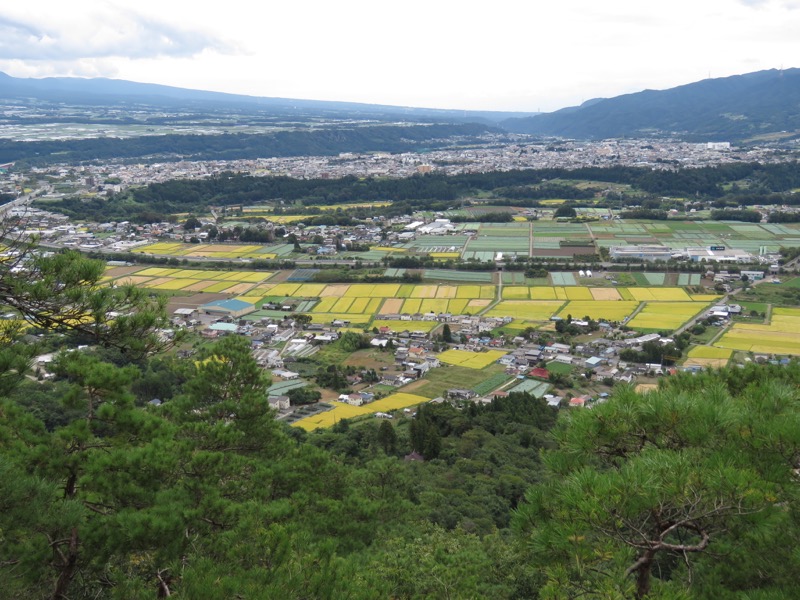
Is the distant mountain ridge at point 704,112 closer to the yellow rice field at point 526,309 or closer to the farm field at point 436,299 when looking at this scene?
the farm field at point 436,299

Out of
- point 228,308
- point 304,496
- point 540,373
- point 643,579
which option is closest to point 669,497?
point 643,579

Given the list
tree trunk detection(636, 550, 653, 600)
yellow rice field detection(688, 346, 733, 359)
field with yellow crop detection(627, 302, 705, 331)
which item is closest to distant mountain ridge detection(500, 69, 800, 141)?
field with yellow crop detection(627, 302, 705, 331)

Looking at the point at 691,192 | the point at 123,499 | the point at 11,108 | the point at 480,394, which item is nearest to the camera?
the point at 123,499

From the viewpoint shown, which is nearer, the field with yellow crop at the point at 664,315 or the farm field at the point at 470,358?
the farm field at the point at 470,358

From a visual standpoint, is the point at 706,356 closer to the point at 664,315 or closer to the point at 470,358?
the point at 664,315

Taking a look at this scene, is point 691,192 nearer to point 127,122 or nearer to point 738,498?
point 738,498

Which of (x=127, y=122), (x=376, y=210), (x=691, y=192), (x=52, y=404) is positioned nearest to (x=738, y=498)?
(x=52, y=404)

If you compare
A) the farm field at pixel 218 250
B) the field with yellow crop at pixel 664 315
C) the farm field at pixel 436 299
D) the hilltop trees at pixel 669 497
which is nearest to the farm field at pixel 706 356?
the field with yellow crop at pixel 664 315
